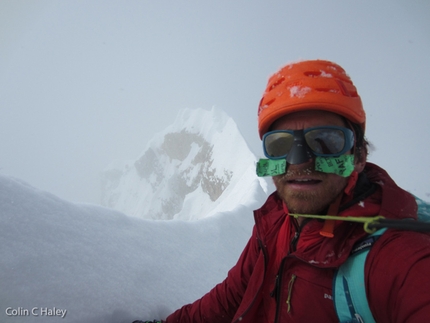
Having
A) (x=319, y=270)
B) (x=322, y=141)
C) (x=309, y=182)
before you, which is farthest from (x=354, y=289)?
(x=322, y=141)

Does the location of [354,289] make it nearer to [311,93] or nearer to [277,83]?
[311,93]

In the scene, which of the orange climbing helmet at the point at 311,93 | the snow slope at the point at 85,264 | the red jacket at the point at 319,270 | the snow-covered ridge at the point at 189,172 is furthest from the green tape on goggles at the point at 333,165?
the snow-covered ridge at the point at 189,172

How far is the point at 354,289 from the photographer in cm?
101

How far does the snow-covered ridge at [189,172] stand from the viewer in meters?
18.0

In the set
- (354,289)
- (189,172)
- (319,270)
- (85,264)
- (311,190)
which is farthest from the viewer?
(189,172)

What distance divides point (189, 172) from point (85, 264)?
2722 centimetres

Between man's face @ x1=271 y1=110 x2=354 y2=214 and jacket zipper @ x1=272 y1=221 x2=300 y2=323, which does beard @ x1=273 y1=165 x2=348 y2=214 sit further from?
jacket zipper @ x1=272 y1=221 x2=300 y2=323

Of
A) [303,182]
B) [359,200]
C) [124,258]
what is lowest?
[124,258]

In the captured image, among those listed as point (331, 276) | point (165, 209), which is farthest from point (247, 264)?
point (165, 209)

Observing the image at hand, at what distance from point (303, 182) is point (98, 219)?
193 centimetres

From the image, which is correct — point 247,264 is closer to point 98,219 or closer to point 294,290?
point 294,290

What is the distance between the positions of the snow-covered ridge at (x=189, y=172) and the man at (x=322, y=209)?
9.95 m

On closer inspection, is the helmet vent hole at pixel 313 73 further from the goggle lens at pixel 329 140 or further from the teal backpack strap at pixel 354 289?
the teal backpack strap at pixel 354 289

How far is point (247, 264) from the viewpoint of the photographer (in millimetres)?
1763
